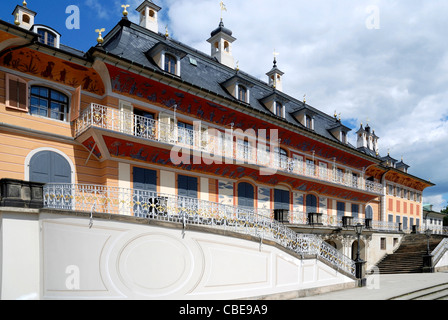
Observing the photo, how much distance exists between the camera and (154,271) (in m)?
10.8

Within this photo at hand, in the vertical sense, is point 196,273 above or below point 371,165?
below

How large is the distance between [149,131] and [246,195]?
7133 mm

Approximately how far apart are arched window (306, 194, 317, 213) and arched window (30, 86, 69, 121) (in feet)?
54.1

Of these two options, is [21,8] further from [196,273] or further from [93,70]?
[196,273]

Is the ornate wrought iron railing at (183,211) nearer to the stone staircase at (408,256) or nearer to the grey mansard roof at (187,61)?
the grey mansard roof at (187,61)

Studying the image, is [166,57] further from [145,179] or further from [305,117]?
[305,117]

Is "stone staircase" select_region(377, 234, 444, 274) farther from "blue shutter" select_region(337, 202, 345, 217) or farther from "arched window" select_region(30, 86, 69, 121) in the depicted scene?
"arched window" select_region(30, 86, 69, 121)

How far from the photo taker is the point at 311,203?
25.7 meters

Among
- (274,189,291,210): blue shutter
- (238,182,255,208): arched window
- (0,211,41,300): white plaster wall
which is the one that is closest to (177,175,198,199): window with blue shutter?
(238,182,255,208): arched window

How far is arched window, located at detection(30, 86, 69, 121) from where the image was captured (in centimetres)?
1427

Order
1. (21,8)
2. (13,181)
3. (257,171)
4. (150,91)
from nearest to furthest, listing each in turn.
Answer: (13,181)
(21,8)
(150,91)
(257,171)

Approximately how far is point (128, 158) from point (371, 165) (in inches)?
949

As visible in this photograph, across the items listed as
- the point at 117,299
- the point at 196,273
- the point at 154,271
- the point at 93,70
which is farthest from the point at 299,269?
the point at 93,70

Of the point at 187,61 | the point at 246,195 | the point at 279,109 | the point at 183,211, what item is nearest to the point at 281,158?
the point at 279,109
